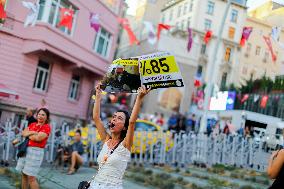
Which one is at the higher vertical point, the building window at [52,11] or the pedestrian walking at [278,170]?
the building window at [52,11]

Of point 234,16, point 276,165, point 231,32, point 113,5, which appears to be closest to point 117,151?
point 276,165

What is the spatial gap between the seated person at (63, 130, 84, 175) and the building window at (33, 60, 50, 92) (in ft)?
25.8

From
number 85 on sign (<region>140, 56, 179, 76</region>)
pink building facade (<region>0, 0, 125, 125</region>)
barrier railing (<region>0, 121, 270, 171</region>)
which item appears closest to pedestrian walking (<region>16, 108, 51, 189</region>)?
number 85 on sign (<region>140, 56, 179, 76</region>)

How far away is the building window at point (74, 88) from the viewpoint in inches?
898

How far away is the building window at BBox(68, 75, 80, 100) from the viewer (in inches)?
898

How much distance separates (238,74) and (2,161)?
1587 inches

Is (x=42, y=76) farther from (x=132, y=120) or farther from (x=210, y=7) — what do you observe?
(x=132, y=120)

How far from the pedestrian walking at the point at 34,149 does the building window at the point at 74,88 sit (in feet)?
52.6

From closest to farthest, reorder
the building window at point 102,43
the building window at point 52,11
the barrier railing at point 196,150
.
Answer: the barrier railing at point 196,150
the building window at point 52,11
the building window at point 102,43

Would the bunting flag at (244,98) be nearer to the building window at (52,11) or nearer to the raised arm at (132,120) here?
the building window at (52,11)

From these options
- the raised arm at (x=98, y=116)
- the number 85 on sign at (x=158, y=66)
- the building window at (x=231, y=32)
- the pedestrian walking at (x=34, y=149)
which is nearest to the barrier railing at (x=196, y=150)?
the pedestrian walking at (x=34, y=149)

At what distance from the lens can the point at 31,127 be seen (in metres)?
6.82

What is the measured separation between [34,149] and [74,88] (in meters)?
16.6

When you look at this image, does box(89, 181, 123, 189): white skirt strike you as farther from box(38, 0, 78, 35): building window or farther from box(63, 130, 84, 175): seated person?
box(38, 0, 78, 35): building window
